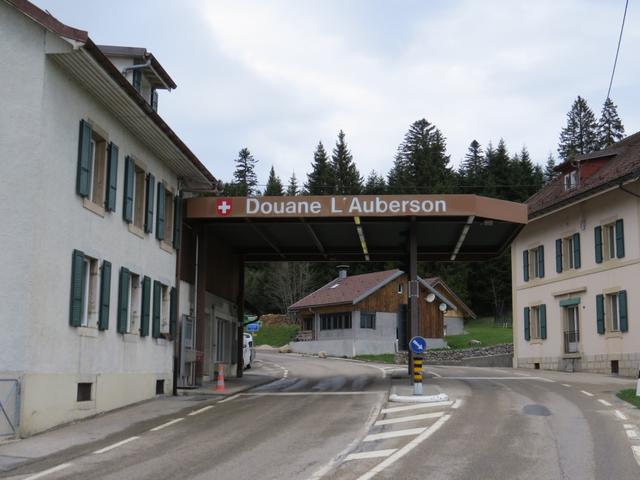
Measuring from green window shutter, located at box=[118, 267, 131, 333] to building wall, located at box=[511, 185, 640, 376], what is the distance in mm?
19778

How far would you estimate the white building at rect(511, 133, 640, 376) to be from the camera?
30.0 meters

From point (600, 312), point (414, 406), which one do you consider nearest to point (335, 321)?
point (600, 312)

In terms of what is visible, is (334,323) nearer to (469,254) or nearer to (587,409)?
(469,254)

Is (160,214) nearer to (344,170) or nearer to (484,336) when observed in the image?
(484,336)

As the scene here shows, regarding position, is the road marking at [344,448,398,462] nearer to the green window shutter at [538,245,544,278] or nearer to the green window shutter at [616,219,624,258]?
the green window shutter at [616,219,624,258]

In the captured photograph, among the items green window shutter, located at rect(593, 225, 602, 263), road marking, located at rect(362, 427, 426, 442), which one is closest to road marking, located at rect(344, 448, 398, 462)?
road marking, located at rect(362, 427, 426, 442)

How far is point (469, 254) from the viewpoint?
29312 millimetres

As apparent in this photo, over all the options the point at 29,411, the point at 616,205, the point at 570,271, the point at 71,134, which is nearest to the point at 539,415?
the point at 29,411

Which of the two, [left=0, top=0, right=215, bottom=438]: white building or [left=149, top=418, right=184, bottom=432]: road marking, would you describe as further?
[left=149, top=418, right=184, bottom=432]: road marking

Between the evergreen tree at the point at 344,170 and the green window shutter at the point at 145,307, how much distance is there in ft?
245

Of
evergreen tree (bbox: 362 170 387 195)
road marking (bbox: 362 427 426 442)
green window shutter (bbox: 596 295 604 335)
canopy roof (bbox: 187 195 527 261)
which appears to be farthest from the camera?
evergreen tree (bbox: 362 170 387 195)

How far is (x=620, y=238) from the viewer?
30594 millimetres

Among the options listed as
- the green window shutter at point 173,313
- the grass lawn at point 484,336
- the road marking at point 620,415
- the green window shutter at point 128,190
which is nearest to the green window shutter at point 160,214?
the green window shutter at point 173,313

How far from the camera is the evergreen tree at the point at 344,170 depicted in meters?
95.2
